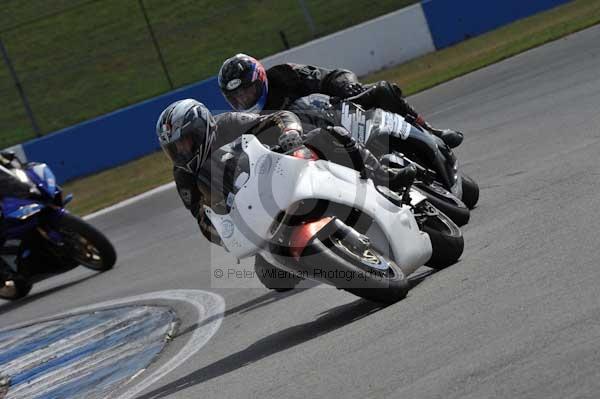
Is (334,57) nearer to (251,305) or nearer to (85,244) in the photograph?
(85,244)

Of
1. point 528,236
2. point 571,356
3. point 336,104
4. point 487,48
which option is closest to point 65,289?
point 336,104

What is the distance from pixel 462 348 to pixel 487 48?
15.1 m

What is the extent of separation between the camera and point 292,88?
9.27m

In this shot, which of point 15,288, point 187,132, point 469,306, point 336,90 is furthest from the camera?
point 15,288

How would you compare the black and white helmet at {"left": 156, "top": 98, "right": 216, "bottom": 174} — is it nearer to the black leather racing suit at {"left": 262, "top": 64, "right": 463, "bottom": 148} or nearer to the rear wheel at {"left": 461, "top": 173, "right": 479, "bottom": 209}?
the black leather racing suit at {"left": 262, "top": 64, "right": 463, "bottom": 148}

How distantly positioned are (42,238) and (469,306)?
284 inches

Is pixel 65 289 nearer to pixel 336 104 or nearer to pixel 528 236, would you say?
pixel 336 104

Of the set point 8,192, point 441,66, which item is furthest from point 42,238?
point 441,66

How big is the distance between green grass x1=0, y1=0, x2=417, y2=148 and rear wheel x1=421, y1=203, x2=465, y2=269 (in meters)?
15.7

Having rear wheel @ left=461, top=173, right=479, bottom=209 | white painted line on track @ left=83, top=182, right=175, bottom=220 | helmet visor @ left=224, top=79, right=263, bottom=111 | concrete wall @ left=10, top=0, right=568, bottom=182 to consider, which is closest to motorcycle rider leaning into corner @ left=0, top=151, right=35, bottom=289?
helmet visor @ left=224, top=79, right=263, bottom=111

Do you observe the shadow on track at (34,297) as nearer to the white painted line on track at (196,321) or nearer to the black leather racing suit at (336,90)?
the white painted line on track at (196,321)

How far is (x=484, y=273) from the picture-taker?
668cm

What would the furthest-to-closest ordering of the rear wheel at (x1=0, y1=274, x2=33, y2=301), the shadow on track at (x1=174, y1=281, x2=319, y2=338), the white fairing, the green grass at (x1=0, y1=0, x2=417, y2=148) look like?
the green grass at (x1=0, y1=0, x2=417, y2=148) < the rear wheel at (x1=0, y1=274, x2=33, y2=301) < the shadow on track at (x1=174, y1=281, x2=319, y2=338) < the white fairing

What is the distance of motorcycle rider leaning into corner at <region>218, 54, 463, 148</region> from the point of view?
8820 mm
